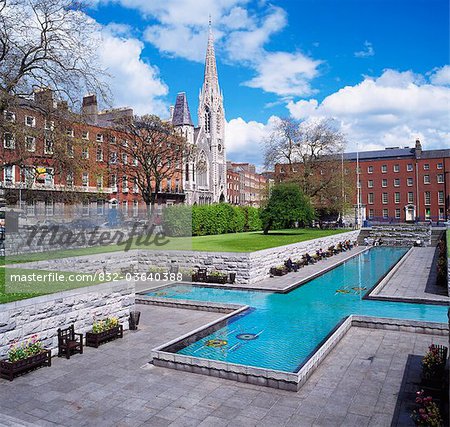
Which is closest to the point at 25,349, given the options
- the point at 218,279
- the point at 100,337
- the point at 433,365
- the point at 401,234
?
the point at 100,337

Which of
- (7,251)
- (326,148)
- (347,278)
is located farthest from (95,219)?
(326,148)

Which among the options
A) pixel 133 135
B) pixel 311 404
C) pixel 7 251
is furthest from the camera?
pixel 133 135

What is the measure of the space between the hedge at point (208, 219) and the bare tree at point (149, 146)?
4.86 metres

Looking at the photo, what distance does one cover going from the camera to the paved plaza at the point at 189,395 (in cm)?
769

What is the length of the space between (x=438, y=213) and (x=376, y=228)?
2999cm

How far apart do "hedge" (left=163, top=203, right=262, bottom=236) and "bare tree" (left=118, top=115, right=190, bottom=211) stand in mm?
4858

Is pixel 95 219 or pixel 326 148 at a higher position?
pixel 326 148

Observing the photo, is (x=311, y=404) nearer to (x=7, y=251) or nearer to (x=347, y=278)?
(x=347, y=278)

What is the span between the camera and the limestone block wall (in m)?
47.3

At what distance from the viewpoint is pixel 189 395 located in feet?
28.6

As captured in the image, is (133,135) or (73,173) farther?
(133,135)

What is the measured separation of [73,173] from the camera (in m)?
20.6

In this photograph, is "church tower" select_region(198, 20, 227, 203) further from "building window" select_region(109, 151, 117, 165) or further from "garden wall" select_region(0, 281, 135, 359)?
"garden wall" select_region(0, 281, 135, 359)

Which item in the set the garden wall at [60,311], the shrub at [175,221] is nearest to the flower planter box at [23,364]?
the garden wall at [60,311]
